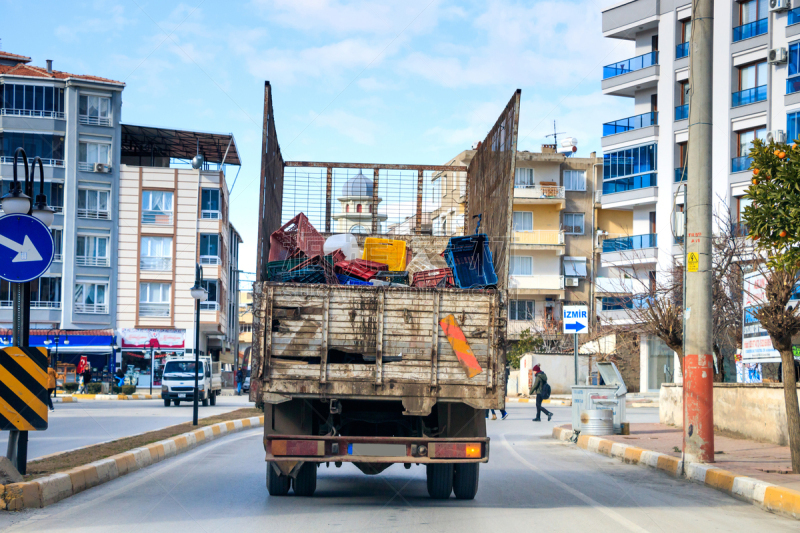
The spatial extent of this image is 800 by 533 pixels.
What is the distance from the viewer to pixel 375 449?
799cm

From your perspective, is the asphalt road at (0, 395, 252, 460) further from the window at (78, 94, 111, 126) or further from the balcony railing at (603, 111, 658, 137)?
the window at (78, 94, 111, 126)

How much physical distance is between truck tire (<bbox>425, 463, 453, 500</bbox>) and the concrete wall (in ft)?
28.3

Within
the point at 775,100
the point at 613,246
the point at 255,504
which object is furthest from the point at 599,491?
the point at 613,246

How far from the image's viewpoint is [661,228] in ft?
138

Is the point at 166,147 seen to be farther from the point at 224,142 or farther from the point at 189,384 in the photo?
the point at 189,384

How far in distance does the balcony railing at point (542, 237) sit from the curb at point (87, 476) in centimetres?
4256

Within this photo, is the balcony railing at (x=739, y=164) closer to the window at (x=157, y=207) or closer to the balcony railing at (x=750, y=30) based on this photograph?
the balcony railing at (x=750, y=30)

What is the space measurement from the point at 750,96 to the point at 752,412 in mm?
25124

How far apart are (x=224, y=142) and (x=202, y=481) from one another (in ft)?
150

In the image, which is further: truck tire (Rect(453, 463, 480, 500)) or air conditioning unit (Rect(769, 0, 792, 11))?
air conditioning unit (Rect(769, 0, 792, 11))

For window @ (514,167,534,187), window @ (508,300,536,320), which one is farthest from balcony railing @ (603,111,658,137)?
window @ (508,300,536,320)

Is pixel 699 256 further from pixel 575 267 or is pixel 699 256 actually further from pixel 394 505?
pixel 575 267

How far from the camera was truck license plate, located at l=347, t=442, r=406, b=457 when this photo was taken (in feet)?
Answer: 26.2

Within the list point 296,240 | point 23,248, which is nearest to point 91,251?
point 296,240
